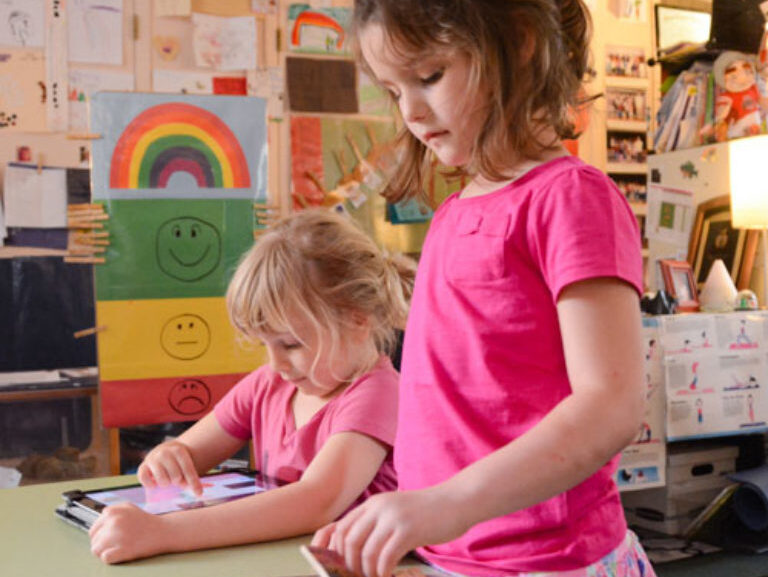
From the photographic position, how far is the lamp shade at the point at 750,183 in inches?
110

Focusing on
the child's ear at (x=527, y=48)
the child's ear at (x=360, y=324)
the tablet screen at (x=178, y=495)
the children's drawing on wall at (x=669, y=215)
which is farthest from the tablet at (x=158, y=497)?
the children's drawing on wall at (x=669, y=215)

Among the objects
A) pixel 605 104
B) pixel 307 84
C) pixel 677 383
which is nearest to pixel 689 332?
pixel 677 383

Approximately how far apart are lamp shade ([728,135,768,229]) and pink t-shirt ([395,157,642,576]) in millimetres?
2325

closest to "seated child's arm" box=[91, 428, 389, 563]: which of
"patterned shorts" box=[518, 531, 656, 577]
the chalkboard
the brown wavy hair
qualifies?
"patterned shorts" box=[518, 531, 656, 577]

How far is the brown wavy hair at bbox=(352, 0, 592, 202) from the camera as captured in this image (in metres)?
0.65

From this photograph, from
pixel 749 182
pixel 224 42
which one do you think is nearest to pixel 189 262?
pixel 224 42

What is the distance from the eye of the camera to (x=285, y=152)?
312cm

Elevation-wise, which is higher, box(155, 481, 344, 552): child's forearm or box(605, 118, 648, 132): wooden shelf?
box(605, 118, 648, 132): wooden shelf

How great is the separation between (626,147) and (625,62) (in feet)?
1.13

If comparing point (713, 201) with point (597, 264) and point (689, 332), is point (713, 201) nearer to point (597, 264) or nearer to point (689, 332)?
point (689, 332)

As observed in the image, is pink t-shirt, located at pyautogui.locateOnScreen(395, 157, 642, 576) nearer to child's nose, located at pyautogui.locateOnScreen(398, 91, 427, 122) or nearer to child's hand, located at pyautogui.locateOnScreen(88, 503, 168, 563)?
child's nose, located at pyautogui.locateOnScreen(398, 91, 427, 122)

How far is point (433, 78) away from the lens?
26.5 inches

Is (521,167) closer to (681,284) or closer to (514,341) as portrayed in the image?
(514,341)

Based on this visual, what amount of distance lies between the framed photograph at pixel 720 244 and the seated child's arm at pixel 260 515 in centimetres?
230
